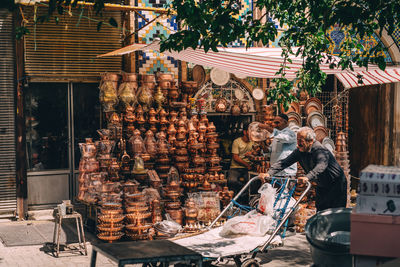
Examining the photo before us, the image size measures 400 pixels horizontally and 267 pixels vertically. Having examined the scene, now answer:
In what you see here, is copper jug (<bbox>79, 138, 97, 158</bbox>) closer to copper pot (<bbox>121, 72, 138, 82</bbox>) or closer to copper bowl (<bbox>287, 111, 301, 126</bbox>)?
copper pot (<bbox>121, 72, 138, 82</bbox>)

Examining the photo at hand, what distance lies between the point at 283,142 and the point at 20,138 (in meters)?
4.80

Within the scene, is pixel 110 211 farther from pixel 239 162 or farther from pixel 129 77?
pixel 239 162

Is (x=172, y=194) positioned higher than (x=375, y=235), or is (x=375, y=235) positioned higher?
(x=375, y=235)

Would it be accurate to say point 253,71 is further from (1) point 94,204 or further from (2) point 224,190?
(1) point 94,204

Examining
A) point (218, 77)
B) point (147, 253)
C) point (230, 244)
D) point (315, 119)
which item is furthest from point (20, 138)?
point (147, 253)

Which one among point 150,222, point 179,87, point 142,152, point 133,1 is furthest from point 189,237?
point 133,1

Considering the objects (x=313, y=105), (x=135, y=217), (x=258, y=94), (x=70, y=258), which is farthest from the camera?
(x=313, y=105)

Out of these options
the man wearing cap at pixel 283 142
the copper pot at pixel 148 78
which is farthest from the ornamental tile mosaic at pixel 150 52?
the man wearing cap at pixel 283 142

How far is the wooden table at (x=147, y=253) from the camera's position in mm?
4672

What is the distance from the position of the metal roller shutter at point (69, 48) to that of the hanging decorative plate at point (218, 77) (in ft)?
6.16

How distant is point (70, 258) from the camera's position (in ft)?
26.4

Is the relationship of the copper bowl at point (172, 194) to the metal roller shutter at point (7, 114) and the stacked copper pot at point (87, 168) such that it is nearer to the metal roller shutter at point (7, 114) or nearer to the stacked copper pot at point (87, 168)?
the stacked copper pot at point (87, 168)

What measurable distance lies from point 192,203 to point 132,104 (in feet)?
6.81

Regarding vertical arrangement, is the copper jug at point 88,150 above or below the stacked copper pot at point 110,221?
above
